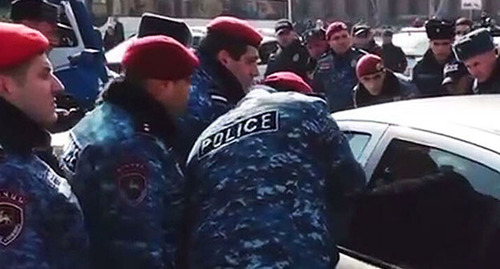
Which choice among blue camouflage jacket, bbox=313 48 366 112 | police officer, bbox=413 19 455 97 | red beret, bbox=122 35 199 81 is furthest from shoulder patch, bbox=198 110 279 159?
blue camouflage jacket, bbox=313 48 366 112

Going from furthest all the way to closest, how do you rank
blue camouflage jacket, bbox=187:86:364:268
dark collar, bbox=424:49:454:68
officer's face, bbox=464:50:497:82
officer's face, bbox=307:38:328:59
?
officer's face, bbox=307:38:328:59
dark collar, bbox=424:49:454:68
officer's face, bbox=464:50:497:82
blue camouflage jacket, bbox=187:86:364:268

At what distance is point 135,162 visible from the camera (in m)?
2.79

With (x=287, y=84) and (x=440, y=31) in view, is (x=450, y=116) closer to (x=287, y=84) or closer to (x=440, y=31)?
(x=287, y=84)

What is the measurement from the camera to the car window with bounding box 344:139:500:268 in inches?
112

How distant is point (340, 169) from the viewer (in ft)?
9.45

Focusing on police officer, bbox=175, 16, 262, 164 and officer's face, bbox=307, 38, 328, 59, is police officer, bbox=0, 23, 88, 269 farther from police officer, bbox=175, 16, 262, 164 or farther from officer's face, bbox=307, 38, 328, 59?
officer's face, bbox=307, 38, 328, 59

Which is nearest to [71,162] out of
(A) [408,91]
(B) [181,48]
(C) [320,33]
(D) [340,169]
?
(B) [181,48]

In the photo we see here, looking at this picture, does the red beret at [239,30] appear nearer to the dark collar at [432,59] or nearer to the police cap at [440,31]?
the dark collar at [432,59]

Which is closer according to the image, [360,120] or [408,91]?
[360,120]

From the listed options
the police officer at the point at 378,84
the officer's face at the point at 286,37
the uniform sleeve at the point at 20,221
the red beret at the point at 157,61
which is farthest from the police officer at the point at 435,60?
the uniform sleeve at the point at 20,221

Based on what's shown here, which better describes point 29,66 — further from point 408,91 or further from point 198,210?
point 408,91

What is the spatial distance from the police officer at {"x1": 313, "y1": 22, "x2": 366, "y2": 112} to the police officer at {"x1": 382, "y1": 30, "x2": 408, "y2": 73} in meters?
3.03

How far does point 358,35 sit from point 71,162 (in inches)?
345

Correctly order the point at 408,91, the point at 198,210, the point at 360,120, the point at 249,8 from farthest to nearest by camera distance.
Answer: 1. the point at 249,8
2. the point at 408,91
3. the point at 360,120
4. the point at 198,210
